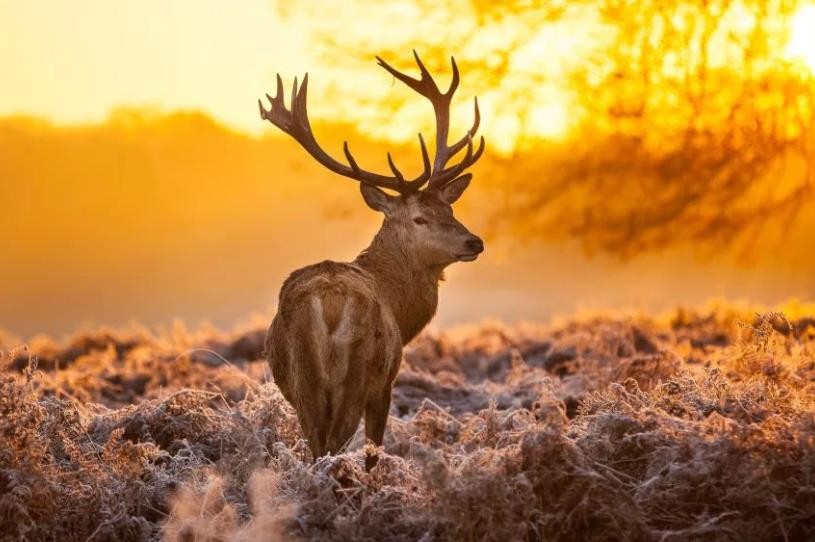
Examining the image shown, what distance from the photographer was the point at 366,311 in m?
9.04

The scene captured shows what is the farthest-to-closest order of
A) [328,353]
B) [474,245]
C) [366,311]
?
[474,245] → [366,311] → [328,353]

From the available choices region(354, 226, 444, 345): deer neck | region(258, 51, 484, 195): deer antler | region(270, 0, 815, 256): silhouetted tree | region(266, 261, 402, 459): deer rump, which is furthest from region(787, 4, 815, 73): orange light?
region(266, 261, 402, 459): deer rump

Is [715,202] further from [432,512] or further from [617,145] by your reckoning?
[432,512]

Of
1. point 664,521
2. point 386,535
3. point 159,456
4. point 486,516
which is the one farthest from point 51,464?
point 664,521

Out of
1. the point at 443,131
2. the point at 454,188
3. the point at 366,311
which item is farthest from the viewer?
the point at 443,131

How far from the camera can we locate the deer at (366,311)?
888cm

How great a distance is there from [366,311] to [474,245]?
5.98 feet

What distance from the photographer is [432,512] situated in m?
7.50

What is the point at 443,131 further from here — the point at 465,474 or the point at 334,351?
the point at 465,474

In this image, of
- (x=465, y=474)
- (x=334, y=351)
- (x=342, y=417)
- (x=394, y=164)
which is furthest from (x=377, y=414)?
(x=394, y=164)

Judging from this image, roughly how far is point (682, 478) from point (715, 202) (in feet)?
49.5

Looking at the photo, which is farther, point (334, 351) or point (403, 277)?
point (403, 277)

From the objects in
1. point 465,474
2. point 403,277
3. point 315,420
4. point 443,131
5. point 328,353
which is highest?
point 443,131

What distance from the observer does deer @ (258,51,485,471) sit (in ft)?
29.1
